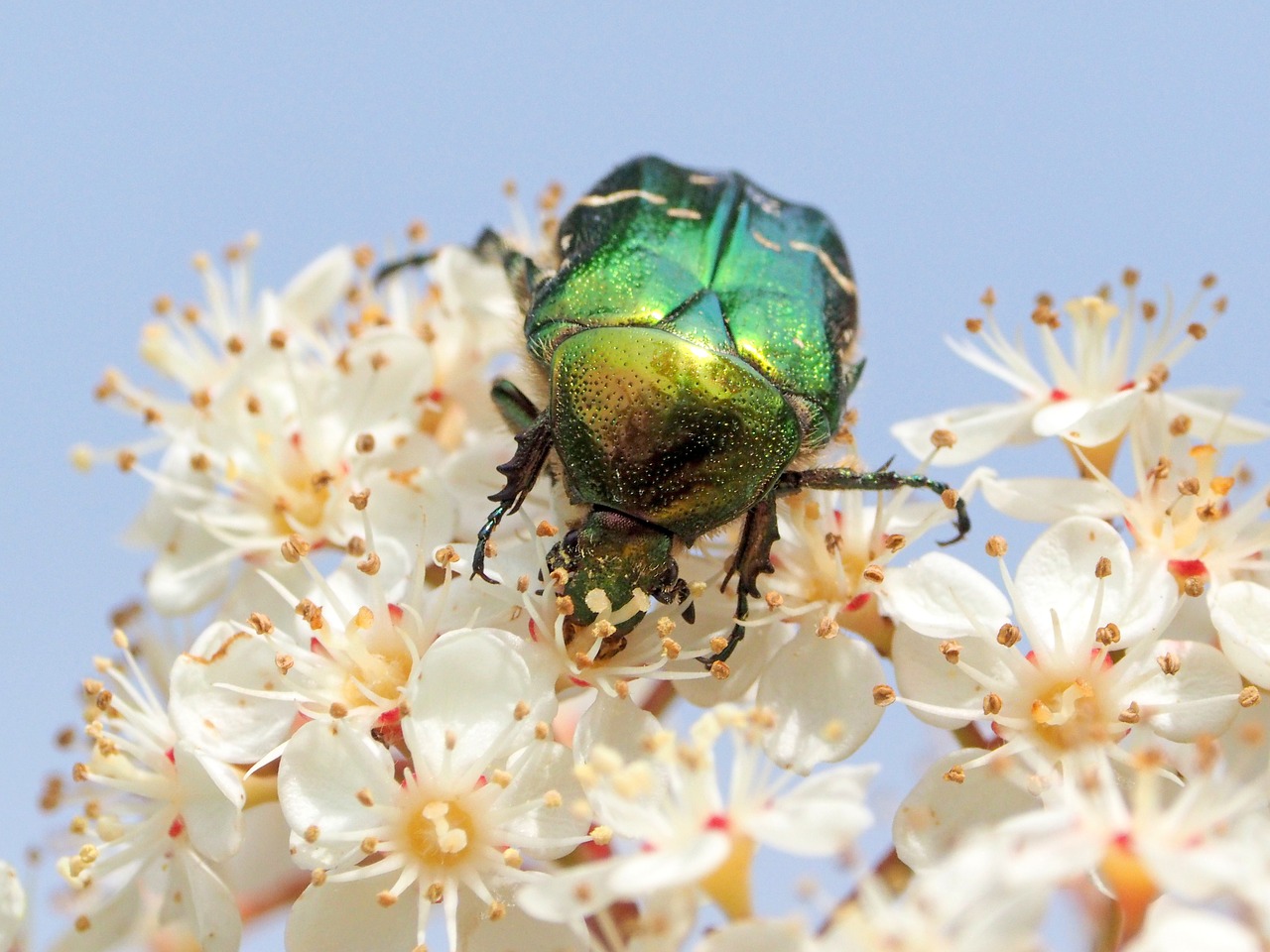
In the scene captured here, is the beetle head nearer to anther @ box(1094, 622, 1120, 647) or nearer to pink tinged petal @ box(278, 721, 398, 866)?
pink tinged petal @ box(278, 721, 398, 866)

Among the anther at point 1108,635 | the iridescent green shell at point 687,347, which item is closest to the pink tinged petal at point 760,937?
the iridescent green shell at point 687,347

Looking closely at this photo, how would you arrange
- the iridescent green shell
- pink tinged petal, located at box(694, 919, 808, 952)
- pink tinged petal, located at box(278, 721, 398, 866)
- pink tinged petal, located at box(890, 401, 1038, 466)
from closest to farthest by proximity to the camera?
pink tinged petal, located at box(694, 919, 808, 952) < pink tinged petal, located at box(278, 721, 398, 866) < the iridescent green shell < pink tinged petal, located at box(890, 401, 1038, 466)

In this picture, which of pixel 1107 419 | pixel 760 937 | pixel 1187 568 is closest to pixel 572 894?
pixel 760 937

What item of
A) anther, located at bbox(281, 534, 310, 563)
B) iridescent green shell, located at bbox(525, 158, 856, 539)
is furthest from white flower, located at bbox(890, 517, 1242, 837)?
anther, located at bbox(281, 534, 310, 563)

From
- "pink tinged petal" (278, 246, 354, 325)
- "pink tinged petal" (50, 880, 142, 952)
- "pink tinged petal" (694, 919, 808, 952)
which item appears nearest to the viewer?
"pink tinged petal" (694, 919, 808, 952)

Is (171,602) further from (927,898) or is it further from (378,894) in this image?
(927,898)

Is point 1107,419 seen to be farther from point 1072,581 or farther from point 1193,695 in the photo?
point 1193,695

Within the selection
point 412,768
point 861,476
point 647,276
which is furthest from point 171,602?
point 861,476

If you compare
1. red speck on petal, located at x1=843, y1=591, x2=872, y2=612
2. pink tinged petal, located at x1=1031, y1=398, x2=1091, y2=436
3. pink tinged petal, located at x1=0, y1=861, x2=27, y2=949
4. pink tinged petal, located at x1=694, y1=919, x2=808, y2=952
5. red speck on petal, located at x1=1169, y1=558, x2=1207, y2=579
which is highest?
pink tinged petal, located at x1=1031, y1=398, x2=1091, y2=436
